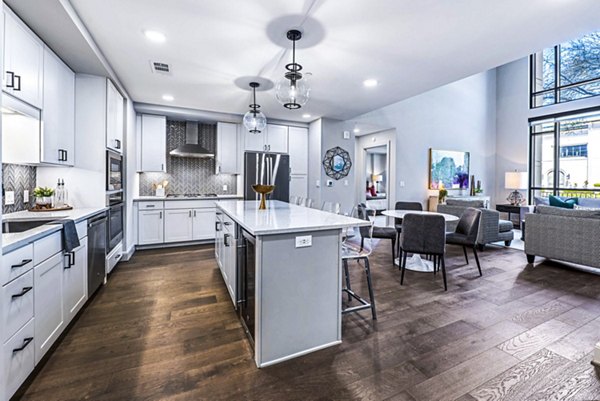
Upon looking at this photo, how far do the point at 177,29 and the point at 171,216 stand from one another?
128 inches

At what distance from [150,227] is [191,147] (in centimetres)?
154

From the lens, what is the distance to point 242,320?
239 cm

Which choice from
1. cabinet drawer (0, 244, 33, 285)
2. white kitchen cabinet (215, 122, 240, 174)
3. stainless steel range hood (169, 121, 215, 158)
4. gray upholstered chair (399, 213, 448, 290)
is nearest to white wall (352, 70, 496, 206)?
white kitchen cabinet (215, 122, 240, 174)

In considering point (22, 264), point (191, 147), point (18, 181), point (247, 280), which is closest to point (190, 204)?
point (191, 147)

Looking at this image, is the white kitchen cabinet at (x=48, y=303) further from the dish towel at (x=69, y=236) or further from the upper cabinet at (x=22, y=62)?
the upper cabinet at (x=22, y=62)

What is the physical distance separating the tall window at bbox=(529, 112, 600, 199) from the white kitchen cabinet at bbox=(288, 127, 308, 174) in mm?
6621

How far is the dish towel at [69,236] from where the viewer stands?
2.13 metres

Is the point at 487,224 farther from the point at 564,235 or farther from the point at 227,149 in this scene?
the point at 227,149

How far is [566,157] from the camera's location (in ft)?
24.1

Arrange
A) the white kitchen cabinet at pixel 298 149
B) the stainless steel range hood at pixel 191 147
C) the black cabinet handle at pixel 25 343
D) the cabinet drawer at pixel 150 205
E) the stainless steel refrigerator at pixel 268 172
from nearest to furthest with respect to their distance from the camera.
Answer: the black cabinet handle at pixel 25 343, the cabinet drawer at pixel 150 205, the stainless steel range hood at pixel 191 147, the stainless steel refrigerator at pixel 268 172, the white kitchen cabinet at pixel 298 149

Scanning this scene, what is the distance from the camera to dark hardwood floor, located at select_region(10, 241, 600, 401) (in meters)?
1.63

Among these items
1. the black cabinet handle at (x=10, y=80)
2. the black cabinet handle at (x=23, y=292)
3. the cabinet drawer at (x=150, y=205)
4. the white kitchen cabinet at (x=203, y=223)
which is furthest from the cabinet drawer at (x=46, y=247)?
the white kitchen cabinet at (x=203, y=223)

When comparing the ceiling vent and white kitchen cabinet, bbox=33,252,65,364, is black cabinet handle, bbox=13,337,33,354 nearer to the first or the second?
white kitchen cabinet, bbox=33,252,65,364

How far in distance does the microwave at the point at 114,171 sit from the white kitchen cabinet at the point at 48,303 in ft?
4.79
